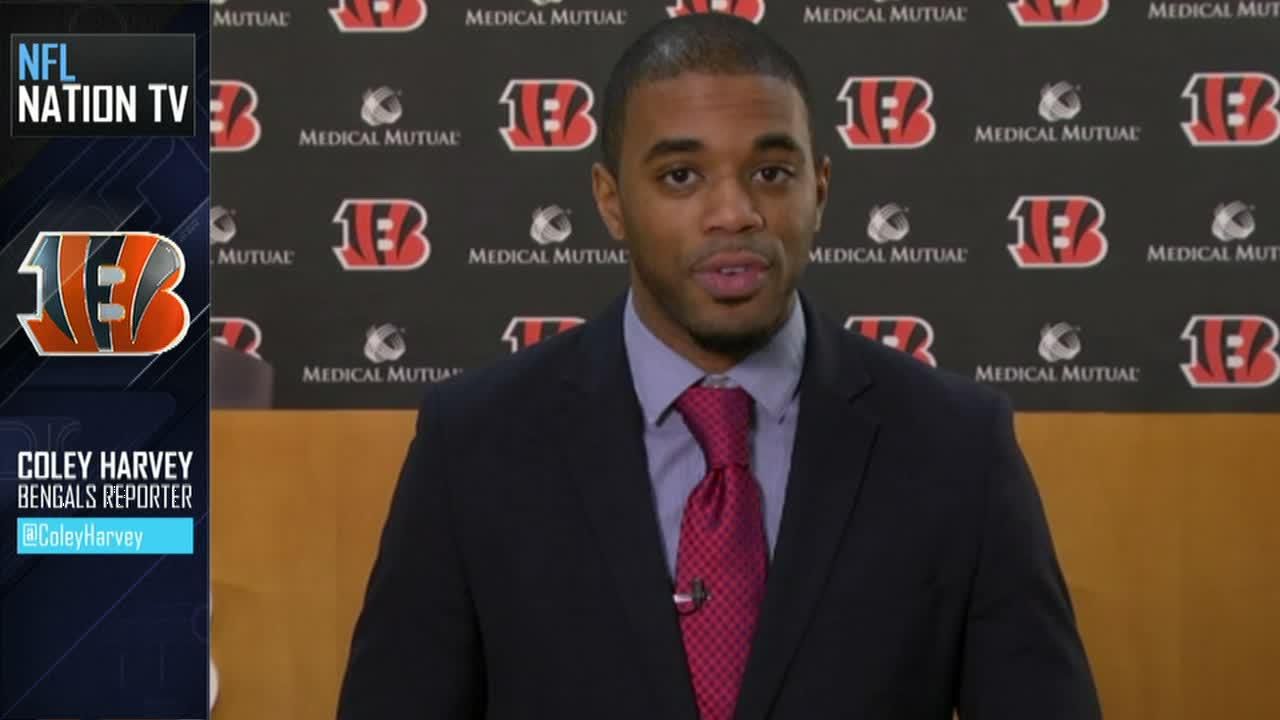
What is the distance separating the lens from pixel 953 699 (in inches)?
44.6

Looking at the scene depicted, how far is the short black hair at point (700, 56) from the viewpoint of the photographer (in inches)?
44.4

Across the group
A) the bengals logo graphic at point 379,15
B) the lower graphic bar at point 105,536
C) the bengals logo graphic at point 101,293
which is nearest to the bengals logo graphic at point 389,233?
the bengals logo graphic at point 379,15

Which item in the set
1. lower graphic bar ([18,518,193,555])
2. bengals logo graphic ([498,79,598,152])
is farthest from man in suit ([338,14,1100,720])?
bengals logo graphic ([498,79,598,152])

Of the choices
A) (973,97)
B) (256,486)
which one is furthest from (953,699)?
(973,97)

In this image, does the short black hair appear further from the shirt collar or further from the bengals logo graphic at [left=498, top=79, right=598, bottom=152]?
the bengals logo graphic at [left=498, top=79, right=598, bottom=152]

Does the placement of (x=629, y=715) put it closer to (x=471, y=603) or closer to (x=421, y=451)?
(x=471, y=603)

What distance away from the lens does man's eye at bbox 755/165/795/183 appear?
112cm

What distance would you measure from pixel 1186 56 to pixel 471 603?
3574 millimetres

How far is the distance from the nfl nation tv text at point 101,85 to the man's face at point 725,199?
194 cm

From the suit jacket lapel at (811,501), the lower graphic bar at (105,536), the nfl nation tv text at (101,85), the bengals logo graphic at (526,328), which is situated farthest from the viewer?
the bengals logo graphic at (526,328)

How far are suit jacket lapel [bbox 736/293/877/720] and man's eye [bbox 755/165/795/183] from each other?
0.14m

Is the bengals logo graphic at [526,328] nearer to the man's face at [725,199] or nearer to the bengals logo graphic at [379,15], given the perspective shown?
the bengals logo graphic at [379,15]

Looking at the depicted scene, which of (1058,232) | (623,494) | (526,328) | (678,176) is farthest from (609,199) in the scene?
(1058,232)

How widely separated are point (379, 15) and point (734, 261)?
136 inches
